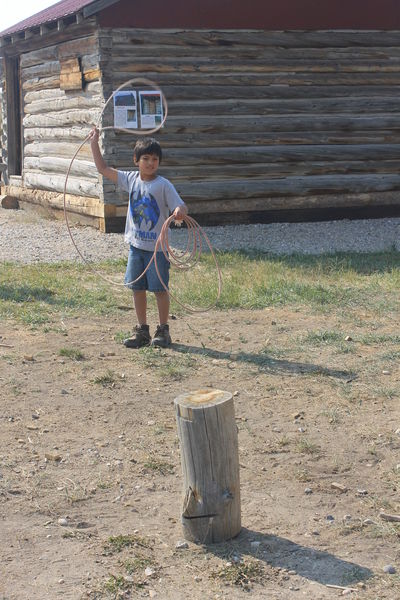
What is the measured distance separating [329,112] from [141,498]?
10718mm

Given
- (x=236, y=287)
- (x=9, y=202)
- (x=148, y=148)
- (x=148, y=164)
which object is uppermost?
(x=148, y=148)

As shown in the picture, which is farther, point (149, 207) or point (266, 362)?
point (149, 207)

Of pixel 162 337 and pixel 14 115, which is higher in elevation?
pixel 14 115

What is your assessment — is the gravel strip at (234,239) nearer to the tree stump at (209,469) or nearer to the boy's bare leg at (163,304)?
the boy's bare leg at (163,304)

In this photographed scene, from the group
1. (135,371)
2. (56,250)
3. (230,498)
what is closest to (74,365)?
(135,371)

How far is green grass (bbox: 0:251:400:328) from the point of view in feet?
27.7

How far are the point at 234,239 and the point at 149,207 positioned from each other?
5.81 meters

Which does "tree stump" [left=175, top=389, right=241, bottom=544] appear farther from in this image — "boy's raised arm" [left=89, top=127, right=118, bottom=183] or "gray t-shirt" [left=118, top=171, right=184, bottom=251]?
"boy's raised arm" [left=89, top=127, right=118, bottom=183]

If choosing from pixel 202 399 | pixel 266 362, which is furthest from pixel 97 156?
pixel 202 399

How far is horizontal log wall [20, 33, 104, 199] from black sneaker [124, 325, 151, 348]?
608 cm

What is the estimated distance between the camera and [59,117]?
14812mm

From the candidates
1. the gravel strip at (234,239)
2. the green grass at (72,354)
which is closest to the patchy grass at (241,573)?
Answer: the green grass at (72,354)

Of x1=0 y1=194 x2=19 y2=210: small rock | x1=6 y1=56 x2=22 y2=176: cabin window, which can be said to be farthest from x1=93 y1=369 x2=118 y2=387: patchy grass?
x1=6 y1=56 x2=22 y2=176: cabin window

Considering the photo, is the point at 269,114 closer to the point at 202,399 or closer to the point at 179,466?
the point at 179,466
